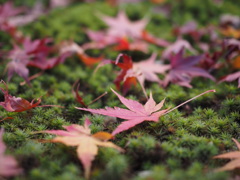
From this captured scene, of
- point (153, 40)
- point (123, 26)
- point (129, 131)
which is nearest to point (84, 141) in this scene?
point (129, 131)

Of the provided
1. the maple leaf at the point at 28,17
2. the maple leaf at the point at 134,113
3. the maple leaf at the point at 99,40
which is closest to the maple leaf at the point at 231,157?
the maple leaf at the point at 134,113

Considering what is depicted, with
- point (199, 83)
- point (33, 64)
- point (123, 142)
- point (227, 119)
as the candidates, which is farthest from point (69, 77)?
point (227, 119)

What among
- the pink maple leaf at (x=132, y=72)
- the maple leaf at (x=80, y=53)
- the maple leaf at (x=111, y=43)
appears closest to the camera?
the pink maple leaf at (x=132, y=72)

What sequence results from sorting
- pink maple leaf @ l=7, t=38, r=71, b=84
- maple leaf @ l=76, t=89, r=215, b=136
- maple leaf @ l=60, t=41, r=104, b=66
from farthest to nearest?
maple leaf @ l=60, t=41, r=104, b=66
pink maple leaf @ l=7, t=38, r=71, b=84
maple leaf @ l=76, t=89, r=215, b=136

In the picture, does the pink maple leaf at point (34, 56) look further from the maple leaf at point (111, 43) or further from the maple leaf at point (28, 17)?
the maple leaf at point (28, 17)

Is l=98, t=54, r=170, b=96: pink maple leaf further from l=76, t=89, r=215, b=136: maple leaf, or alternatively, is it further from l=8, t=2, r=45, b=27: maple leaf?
l=8, t=2, r=45, b=27: maple leaf

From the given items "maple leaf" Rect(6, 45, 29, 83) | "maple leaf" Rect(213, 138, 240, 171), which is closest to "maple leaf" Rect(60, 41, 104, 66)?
"maple leaf" Rect(6, 45, 29, 83)
